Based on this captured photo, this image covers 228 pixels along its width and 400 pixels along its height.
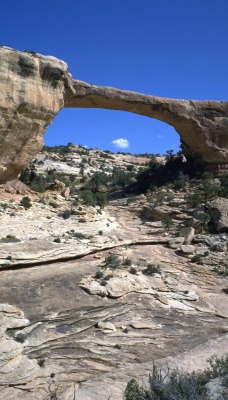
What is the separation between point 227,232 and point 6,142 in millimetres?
11325

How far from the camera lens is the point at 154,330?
11.6 meters

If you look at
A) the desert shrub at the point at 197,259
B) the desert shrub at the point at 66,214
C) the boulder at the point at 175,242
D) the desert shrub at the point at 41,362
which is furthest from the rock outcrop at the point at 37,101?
the desert shrub at the point at 41,362

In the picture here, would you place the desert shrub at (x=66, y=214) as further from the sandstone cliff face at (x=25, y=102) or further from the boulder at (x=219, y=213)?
the boulder at (x=219, y=213)

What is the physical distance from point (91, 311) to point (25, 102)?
9.37 meters

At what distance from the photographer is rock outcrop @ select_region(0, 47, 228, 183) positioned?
15.9m

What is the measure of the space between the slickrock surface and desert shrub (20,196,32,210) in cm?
20

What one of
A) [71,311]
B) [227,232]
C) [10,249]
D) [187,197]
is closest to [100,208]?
[187,197]

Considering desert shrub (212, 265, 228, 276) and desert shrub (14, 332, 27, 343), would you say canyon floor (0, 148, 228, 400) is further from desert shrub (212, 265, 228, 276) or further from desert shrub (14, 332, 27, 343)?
desert shrub (212, 265, 228, 276)

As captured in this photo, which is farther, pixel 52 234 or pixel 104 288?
pixel 52 234

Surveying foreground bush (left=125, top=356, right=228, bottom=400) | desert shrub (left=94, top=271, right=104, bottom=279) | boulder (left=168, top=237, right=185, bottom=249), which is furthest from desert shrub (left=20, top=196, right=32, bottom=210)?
foreground bush (left=125, top=356, right=228, bottom=400)

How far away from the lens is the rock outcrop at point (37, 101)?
52.1ft

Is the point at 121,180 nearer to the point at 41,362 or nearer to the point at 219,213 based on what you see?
the point at 219,213

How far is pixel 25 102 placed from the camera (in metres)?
16.4

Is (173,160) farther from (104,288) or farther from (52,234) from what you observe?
(104,288)
